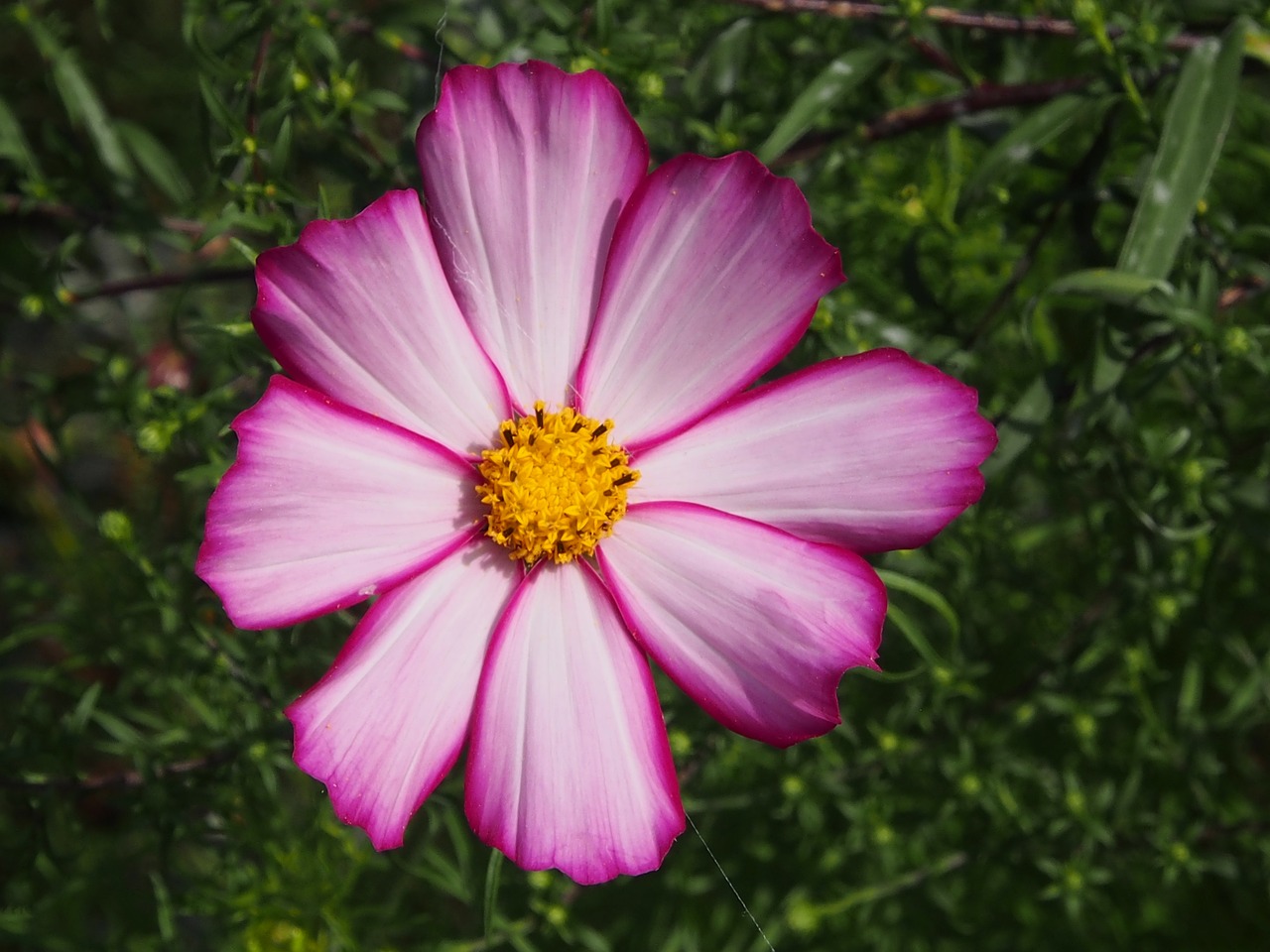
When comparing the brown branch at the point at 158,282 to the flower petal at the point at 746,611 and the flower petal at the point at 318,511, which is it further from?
the flower petal at the point at 746,611

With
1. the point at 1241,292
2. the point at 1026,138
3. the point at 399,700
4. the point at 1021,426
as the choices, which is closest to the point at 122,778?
the point at 399,700

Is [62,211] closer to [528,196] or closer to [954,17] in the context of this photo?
[528,196]

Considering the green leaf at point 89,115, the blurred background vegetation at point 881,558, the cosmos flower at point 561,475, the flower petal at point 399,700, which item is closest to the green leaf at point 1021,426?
the blurred background vegetation at point 881,558

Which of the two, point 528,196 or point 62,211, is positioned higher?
point 528,196

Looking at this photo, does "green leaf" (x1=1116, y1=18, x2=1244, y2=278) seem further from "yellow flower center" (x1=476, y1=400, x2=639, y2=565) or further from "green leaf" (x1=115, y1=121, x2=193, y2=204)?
"green leaf" (x1=115, y1=121, x2=193, y2=204)

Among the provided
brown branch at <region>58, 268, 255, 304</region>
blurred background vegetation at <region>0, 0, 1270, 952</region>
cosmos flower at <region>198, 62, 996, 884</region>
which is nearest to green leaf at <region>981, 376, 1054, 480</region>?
blurred background vegetation at <region>0, 0, 1270, 952</region>
